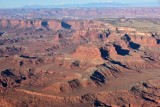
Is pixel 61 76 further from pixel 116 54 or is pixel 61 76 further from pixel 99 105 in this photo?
pixel 116 54

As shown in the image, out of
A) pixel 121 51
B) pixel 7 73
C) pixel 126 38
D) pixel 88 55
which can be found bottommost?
pixel 7 73

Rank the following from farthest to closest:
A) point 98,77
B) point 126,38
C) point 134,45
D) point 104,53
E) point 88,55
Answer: point 126,38 → point 134,45 → point 104,53 → point 88,55 → point 98,77

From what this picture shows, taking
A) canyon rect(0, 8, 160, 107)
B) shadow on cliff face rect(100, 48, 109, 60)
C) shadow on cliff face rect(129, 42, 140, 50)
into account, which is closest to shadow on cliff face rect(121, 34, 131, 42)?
canyon rect(0, 8, 160, 107)

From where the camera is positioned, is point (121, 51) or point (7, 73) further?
point (121, 51)

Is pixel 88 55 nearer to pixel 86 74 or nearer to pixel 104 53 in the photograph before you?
pixel 104 53

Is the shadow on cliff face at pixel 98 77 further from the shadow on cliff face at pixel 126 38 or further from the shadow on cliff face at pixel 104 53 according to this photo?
the shadow on cliff face at pixel 126 38

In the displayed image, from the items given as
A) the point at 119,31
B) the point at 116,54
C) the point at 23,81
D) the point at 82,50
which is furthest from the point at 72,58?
the point at 119,31

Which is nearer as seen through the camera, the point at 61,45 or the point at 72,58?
the point at 72,58

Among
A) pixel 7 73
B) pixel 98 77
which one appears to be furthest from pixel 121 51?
pixel 7 73

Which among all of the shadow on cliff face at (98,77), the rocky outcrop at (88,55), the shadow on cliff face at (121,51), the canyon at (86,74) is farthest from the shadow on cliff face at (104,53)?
the shadow on cliff face at (98,77)
